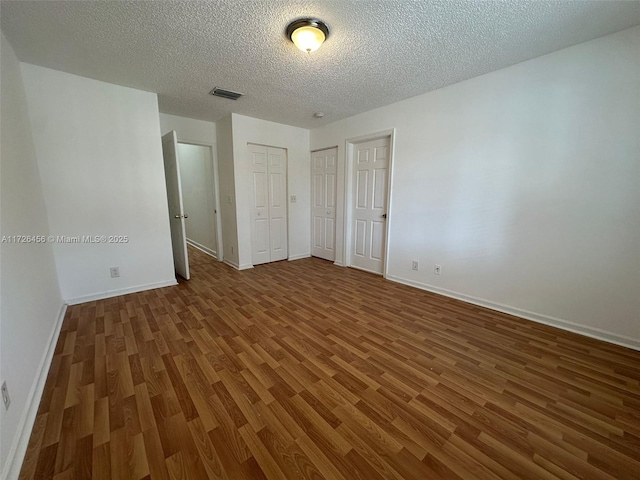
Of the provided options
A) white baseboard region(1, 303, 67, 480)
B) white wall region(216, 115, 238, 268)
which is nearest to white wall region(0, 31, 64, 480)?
white baseboard region(1, 303, 67, 480)

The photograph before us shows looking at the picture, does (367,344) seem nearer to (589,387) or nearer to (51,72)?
(589,387)

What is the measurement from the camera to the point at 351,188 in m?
4.15

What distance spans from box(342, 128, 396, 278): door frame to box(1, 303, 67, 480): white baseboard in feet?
11.6

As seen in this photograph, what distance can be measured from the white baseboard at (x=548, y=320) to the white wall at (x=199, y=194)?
13.5ft

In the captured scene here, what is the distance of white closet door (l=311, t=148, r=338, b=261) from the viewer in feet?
14.8

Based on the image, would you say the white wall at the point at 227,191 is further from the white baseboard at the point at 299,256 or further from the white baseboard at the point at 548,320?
the white baseboard at the point at 548,320

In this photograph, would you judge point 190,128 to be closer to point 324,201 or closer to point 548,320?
point 324,201

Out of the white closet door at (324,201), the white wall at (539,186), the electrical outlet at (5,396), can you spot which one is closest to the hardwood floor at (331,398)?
the electrical outlet at (5,396)

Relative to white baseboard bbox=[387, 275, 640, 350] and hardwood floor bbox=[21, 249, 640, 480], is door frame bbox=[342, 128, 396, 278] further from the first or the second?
hardwood floor bbox=[21, 249, 640, 480]

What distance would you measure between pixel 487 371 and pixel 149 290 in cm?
377

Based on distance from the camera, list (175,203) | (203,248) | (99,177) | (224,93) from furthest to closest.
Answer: (203,248) → (175,203) → (224,93) → (99,177)

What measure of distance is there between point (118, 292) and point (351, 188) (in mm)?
3599

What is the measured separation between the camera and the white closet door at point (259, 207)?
13.9 ft

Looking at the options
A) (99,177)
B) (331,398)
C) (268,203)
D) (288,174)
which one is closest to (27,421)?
(331,398)
